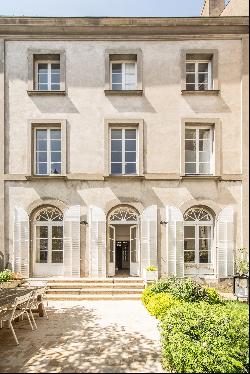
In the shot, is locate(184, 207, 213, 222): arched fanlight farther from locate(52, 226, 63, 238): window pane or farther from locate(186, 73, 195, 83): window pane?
locate(186, 73, 195, 83): window pane

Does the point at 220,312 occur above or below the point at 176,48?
below

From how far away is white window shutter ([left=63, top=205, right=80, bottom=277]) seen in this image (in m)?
12.9

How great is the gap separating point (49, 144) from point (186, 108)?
19.7 ft

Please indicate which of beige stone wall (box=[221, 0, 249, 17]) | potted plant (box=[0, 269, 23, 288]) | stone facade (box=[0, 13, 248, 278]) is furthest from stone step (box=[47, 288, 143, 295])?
beige stone wall (box=[221, 0, 249, 17])

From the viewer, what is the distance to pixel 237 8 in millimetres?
15102

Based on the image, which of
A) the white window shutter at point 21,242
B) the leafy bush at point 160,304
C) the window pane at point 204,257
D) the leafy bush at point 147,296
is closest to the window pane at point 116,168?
the white window shutter at point 21,242

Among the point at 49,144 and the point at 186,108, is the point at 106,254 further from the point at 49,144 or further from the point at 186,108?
the point at 186,108

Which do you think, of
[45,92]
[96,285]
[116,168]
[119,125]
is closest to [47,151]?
[45,92]

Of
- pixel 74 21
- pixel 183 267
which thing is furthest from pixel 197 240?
pixel 74 21

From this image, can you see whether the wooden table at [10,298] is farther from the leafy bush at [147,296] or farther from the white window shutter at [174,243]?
the white window shutter at [174,243]

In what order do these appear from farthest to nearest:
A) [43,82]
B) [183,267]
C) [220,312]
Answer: [43,82]
[183,267]
[220,312]

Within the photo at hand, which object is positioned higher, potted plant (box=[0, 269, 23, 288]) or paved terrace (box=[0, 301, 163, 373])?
potted plant (box=[0, 269, 23, 288])

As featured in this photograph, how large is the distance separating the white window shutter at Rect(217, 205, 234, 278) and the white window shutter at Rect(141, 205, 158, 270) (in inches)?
103

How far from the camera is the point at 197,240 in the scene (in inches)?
523
